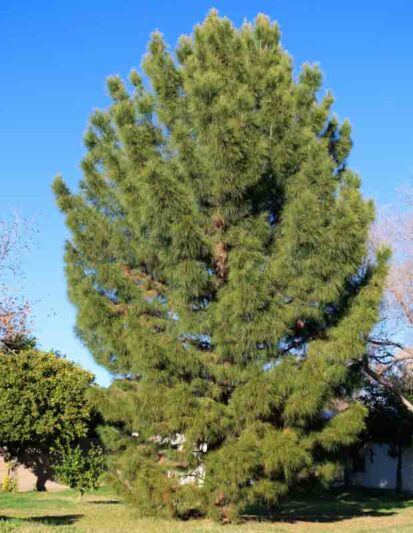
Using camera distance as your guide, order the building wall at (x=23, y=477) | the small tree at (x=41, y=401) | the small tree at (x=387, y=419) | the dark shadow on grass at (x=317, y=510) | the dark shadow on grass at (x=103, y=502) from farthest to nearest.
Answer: the small tree at (x=387, y=419) → the building wall at (x=23, y=477) → the small tree at (x=41, y=401) → the dark shadow on grass at (x=103, y=502) → the dark shadow on grass at (x=317, y=510)

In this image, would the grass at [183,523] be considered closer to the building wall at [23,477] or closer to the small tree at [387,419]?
the building wall at [23,477]

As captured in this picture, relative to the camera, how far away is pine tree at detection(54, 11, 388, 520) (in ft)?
44.5

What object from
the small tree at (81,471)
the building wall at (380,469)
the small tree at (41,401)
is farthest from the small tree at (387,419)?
the small tree at (81,471)

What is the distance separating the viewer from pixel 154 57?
15.7 metres

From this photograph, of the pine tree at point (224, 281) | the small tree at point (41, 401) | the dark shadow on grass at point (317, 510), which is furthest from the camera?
the small tree at point (41, 401)

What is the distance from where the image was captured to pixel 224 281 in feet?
48.5

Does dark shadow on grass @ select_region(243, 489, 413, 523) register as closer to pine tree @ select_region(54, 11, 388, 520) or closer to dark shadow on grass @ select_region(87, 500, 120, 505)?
pine tree @ select_region(54, 11, 388, 520)

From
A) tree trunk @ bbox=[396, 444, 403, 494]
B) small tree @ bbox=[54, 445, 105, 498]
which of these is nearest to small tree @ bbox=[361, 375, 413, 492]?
tree trunk @ bbox=[396, 444, 403, 494]

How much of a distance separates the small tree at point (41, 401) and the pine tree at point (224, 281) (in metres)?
6.44

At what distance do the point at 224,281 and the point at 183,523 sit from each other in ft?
16.6

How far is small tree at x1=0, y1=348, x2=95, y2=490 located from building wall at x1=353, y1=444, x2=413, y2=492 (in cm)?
1616

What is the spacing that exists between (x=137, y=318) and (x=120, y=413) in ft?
7.03

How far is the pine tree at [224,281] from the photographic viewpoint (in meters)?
13.6

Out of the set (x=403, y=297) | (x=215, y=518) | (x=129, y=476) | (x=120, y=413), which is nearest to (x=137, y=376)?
(x=120, y=413)
